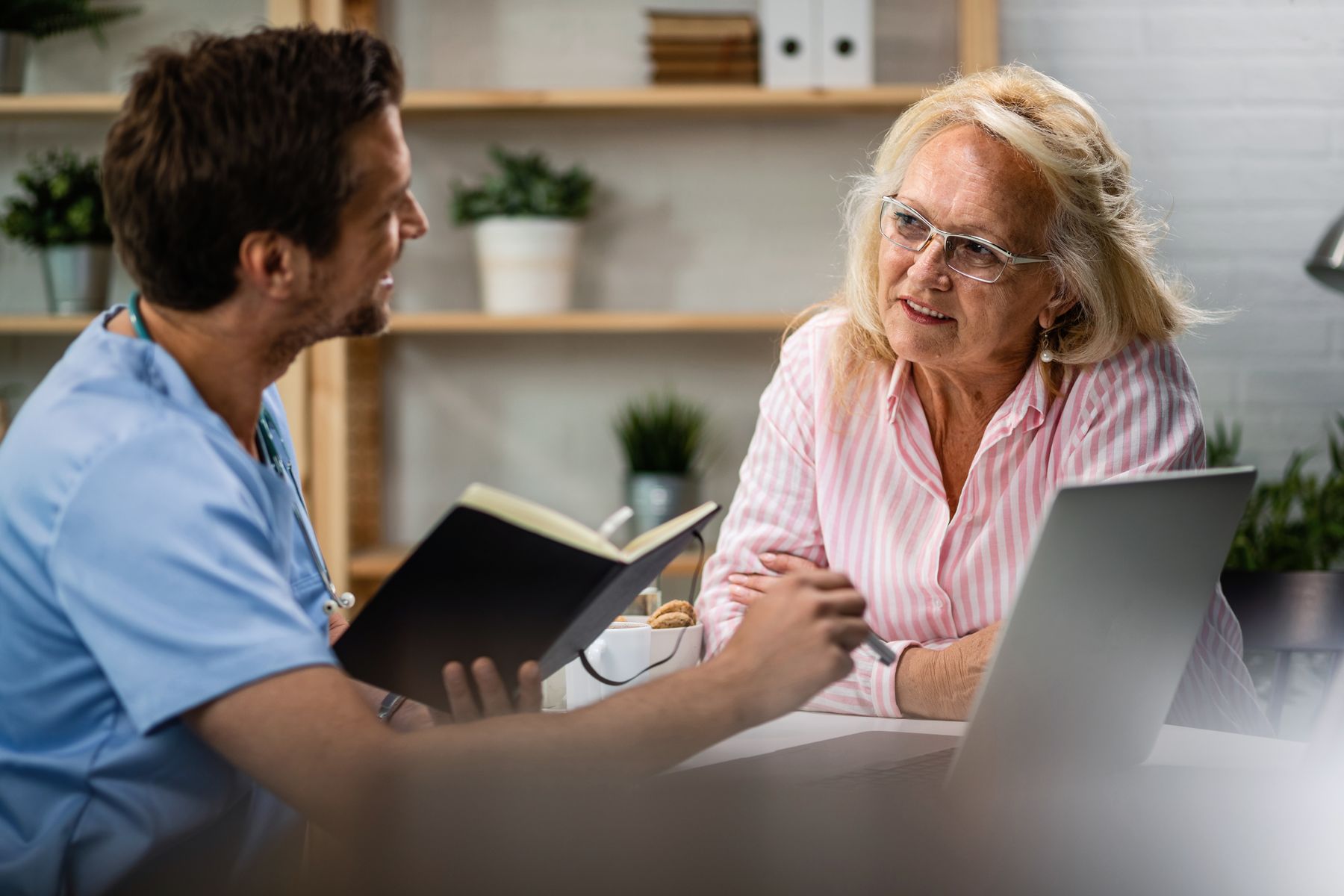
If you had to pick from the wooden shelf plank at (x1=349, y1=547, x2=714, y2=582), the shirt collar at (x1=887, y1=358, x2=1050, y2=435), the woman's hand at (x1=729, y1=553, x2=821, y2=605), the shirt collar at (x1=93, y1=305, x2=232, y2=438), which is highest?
the shirt collar at (x1=93, y1=305, x2=232, y2=438)

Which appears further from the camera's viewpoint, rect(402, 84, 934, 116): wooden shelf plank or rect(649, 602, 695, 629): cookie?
rect(402, 84, 934, 116): wooden shelf plank

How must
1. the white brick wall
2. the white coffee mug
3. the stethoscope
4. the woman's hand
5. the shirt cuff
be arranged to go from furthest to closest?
the white brick wall → the woman's hand → the shirt cuff → the white coffee mug → the stethoscope

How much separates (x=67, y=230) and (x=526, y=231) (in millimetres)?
1004

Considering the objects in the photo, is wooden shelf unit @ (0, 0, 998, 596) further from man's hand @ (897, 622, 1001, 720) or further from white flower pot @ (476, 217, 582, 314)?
man's hand @ (897, 622, 1001, 720)

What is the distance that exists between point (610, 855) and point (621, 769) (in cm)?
8

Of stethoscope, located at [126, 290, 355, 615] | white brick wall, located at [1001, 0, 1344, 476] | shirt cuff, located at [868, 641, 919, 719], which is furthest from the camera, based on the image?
white brick wall, located at [1001, 0, 1344, 476]

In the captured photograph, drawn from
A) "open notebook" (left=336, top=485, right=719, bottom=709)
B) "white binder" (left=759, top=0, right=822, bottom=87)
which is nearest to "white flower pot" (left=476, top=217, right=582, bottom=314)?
"white binder" (left=759, top=0, right=822, bottom=87)

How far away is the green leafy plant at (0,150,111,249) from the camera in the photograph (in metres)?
2.80

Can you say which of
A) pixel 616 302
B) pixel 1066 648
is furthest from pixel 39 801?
pixel 616 302

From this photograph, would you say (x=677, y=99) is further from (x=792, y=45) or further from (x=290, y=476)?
(x=290, y=476)

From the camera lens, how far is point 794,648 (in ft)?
3.09

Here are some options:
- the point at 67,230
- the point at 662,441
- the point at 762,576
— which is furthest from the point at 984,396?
the point at 67,230

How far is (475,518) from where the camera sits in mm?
933

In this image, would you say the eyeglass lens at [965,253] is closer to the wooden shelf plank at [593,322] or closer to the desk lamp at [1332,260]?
the desk lamp at [1332,260]
